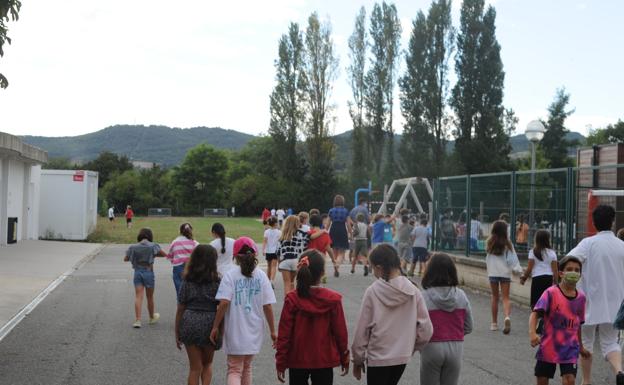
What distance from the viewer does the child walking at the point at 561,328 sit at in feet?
20.3

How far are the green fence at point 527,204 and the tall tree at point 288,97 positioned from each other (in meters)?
52.5

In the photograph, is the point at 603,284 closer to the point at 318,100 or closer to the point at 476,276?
the point at 476,276

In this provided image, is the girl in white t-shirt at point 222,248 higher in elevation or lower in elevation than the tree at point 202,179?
lower

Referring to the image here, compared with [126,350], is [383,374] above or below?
above

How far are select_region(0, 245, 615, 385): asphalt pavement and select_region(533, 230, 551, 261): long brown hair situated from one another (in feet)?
4.06

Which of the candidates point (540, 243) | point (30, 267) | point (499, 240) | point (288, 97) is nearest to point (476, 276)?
point (499, 240)

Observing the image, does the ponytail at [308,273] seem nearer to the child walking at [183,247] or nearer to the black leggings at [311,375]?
the black leggings at [311,375]

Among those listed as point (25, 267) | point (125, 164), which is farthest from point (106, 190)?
point (25, 267)

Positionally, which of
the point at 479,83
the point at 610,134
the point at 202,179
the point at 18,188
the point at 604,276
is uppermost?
the point at 479,83

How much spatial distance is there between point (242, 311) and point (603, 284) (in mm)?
3623

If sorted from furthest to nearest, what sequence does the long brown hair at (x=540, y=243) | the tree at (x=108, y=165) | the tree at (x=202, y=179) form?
the tree at (x=108, y=165) → the tree at (x=202, y=179) → the long brown hair at (x=540, y=243)

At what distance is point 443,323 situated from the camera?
538cm

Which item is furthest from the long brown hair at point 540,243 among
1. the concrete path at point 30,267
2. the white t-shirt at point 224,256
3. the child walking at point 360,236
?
the child walking at point 360,236

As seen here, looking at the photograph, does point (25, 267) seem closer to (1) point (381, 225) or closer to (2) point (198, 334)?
(1) point (381, 225)
